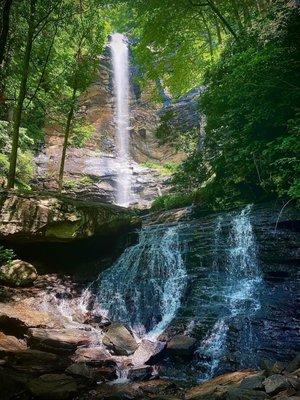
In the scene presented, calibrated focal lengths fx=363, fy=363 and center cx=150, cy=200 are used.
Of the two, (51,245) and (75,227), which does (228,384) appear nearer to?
(75,227)

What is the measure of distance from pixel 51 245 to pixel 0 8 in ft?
22.7

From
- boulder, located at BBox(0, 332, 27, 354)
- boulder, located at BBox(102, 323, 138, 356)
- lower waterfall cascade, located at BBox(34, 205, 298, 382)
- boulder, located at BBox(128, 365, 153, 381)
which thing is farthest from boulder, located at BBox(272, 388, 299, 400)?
boulder, located at BBox(0, 332, 27, 354)

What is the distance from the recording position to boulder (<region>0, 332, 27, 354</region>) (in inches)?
272

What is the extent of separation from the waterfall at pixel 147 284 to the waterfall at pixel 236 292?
1316mm

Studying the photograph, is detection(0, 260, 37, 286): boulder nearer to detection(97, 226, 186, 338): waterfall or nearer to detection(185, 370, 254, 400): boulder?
detection(97, 226, 186, 338): waterfall

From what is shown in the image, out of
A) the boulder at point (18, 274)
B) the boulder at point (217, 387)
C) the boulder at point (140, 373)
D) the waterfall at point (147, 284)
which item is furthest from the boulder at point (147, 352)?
the boulder at point (18, 274)

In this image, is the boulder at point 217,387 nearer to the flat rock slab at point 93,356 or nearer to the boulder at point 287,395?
the boulder at point 287,395

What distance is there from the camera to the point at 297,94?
10.0 metres

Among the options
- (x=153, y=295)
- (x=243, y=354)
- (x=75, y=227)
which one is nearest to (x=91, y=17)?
(x=75, y=227)

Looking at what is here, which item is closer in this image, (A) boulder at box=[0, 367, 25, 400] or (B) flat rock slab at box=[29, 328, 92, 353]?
(A) boulder at box=[0, 367, 25, 400]

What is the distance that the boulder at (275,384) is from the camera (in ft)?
16.2

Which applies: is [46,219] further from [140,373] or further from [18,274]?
[140,373]

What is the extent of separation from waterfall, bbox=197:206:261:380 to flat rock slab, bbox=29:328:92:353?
2610 mm

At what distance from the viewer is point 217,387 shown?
564cm
